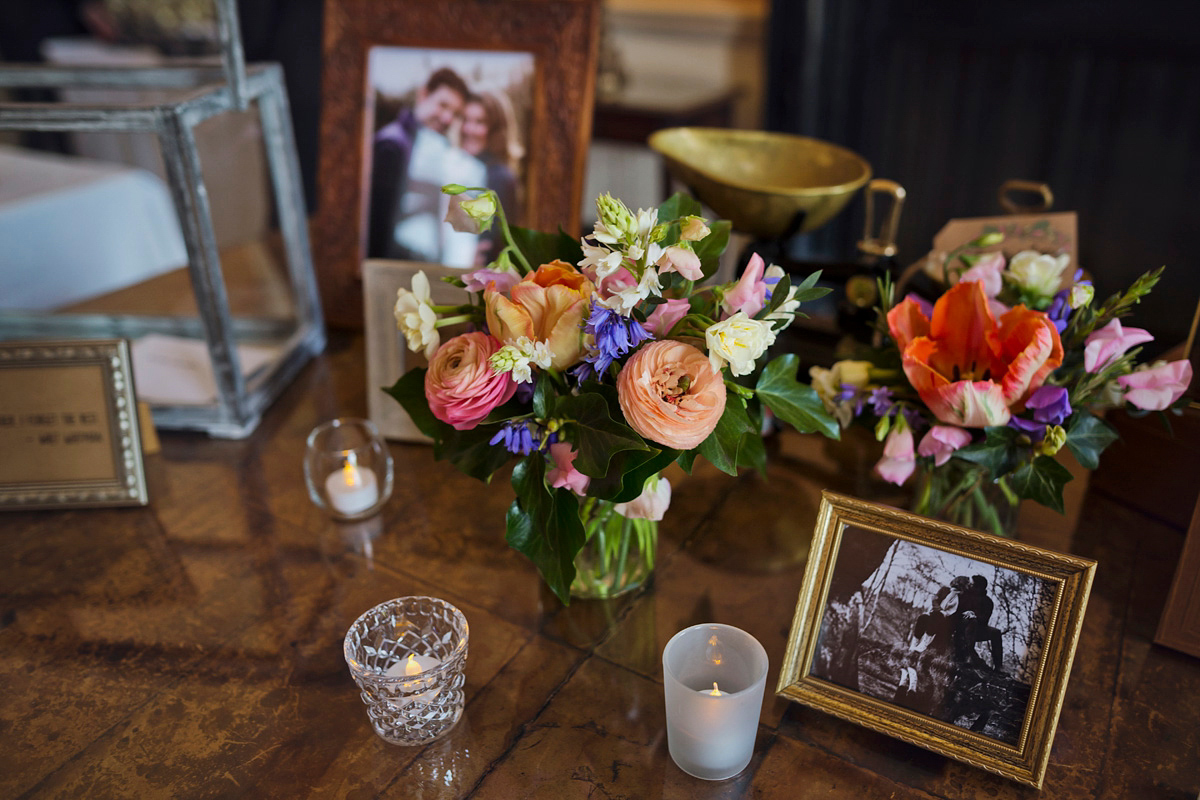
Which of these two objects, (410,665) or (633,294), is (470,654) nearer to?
(410,665)

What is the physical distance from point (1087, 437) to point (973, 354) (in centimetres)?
11

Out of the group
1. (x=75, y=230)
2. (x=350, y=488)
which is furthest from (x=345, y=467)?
(x=75, y=230)

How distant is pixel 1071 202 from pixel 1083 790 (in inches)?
69.2

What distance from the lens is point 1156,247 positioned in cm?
182

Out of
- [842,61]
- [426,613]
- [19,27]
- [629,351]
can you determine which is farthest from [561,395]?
[19,27]

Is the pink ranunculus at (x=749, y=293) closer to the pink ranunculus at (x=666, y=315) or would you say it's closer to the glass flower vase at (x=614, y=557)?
the pink ranunculus at (x=666, y=315)

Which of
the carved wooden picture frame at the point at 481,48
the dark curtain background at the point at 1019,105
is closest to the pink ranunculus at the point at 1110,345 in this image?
the carved wooden picture frame at the point at 481,48

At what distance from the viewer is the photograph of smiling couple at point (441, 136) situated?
1.14 metres

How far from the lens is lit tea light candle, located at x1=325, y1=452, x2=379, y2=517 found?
0.89 meters

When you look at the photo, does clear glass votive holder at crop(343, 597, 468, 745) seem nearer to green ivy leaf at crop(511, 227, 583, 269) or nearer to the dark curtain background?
green ivy leaf at crop(511, 227, 583, 269)

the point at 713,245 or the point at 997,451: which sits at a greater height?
the point at 713,245

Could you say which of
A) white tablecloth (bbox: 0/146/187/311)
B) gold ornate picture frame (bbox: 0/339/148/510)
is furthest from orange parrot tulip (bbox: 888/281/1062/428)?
white tablecloth (bbox: 0/146/187/311)

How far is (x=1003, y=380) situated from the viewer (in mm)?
668

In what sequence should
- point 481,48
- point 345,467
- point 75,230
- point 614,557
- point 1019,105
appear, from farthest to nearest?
point 1019,105 → point 75,230 → point 481,48 → point 345,467 → point 614,557
